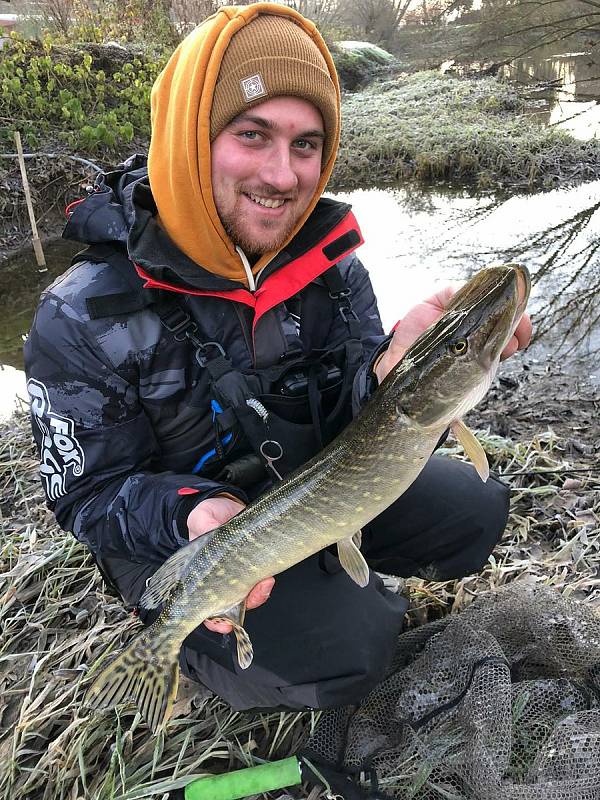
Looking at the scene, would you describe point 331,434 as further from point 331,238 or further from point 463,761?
point 463,761

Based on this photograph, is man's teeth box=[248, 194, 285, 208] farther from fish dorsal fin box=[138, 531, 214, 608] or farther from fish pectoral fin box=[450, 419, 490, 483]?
fish dorsal fin box=[138, 531, 214, 608]

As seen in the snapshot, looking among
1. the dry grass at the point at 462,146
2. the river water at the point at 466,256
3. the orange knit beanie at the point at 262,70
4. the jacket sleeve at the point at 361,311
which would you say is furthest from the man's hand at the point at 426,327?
the dry grass at the point at 462,146

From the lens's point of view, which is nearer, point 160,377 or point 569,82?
point 160,377

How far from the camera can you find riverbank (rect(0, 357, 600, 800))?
5.64 feet

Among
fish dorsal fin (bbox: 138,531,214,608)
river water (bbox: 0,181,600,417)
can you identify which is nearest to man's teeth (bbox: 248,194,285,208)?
fish dorsal fin (bbox: 138,531,214,608)

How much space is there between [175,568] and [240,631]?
230 millimetres

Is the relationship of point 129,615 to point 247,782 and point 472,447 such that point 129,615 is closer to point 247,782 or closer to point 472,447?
point 247,782

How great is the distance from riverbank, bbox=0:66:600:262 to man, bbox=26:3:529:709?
6.25 meters

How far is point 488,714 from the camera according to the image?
1514 mm

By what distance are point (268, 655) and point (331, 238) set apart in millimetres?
1294

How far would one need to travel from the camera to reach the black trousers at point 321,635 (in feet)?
5.33

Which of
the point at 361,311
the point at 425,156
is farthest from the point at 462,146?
the point at 361,311

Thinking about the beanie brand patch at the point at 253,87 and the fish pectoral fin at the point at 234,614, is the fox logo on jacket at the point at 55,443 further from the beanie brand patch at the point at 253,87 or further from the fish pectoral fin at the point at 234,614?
the beanie brand patch at the point at 253,87

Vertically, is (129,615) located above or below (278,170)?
below
